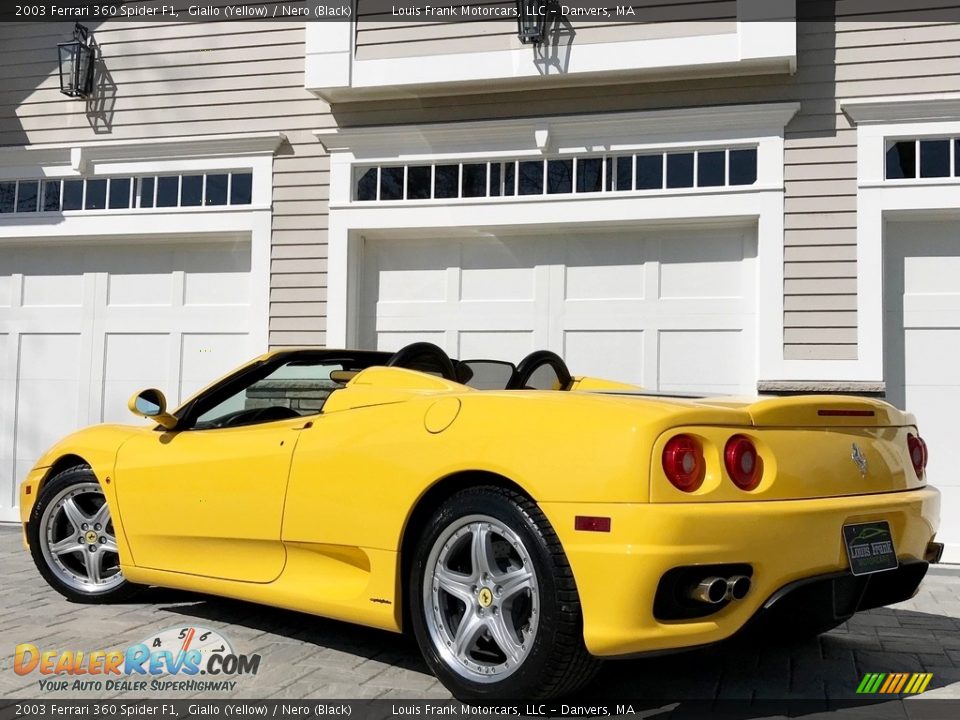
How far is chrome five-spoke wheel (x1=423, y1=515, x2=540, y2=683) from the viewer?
284 centimetres

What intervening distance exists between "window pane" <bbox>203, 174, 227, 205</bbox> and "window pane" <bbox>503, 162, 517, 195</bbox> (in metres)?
2.40

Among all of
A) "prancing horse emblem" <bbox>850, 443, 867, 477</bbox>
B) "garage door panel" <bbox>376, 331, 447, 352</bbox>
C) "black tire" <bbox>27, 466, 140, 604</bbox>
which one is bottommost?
"black tire" <bbox>27, 466, 140, 604</bbox>

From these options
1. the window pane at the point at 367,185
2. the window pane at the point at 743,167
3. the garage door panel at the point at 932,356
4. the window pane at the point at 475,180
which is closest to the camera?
the garage door panel at the point at 932,356

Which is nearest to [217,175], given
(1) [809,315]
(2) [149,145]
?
(2) [149,145]

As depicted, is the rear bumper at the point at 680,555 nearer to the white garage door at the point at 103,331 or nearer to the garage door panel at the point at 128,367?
the white garage door at the point at 103,331

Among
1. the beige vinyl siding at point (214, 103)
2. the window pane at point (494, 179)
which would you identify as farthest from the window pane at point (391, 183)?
the window pane at point (494, 179)

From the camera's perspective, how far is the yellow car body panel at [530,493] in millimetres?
2596

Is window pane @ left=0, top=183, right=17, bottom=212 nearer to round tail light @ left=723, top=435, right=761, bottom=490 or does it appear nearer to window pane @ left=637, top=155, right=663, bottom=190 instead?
window pane @ left=637, top=155, right=663, bottom=190

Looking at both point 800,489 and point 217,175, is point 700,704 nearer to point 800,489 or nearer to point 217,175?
point 800,489

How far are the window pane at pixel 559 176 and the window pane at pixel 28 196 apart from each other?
4.60 meters

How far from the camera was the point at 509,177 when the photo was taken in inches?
285

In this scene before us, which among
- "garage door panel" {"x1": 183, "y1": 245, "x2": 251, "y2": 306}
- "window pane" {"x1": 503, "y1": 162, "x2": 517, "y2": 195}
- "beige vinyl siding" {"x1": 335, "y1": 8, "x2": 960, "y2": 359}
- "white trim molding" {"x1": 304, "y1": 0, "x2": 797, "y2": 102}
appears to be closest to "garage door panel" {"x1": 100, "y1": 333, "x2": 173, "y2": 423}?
"garage door panel" {"x1": 183, "y1": 245, "x2": 251, "y2": 306}

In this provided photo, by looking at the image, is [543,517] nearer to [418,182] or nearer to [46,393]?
[418,182]

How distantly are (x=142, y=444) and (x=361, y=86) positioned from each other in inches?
155
